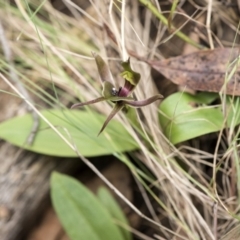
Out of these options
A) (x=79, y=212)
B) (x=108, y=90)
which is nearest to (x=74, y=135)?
(x=79, y=212)

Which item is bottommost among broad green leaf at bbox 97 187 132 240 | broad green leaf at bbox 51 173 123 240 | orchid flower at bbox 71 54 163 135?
broad green leaf at bbox 97 187 132 240

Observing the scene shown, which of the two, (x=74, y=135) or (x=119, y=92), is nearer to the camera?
(x=119, y=92)

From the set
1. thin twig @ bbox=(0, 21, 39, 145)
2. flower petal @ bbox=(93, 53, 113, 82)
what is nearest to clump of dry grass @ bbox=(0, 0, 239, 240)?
thin twig @ bbox=(0, 21, 39, 145)

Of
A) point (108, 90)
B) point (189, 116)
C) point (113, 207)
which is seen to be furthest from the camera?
point (113, 207)

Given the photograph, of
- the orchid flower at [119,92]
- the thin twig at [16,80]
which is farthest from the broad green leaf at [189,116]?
the thin twig at [16,80]

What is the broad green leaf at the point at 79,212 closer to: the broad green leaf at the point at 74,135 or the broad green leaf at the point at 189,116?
the broad green leaf at the point at 74,135

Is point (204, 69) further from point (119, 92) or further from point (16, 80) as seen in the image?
point (16, 80)

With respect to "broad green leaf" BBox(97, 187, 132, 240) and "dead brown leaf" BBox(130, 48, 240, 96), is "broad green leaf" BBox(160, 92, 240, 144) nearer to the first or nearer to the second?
"dead brown leaf" BBox(130, 48, 240, 96)
